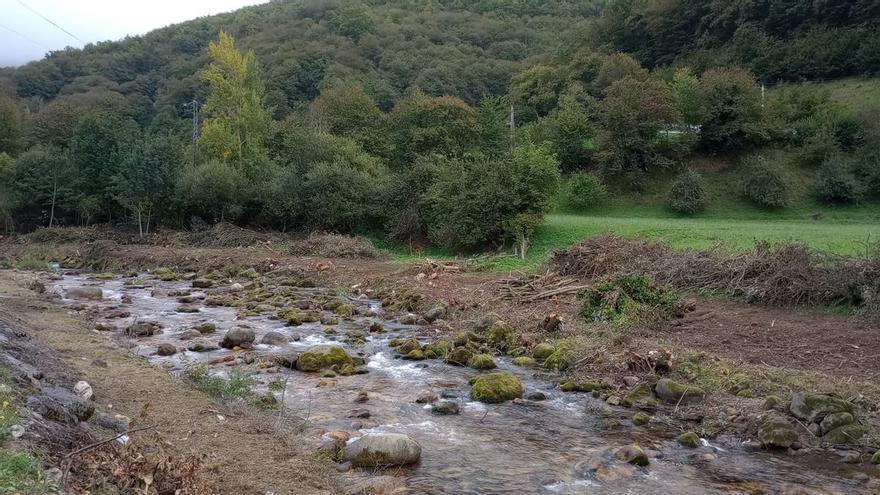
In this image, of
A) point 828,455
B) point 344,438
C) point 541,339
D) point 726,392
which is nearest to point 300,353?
point 344,438

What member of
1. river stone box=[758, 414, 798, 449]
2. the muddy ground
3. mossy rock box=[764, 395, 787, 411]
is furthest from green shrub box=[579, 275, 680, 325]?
river stone box=[758, 414, 798, 449]

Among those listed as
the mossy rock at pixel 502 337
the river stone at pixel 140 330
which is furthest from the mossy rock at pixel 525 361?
the river stone at pixel 140 330

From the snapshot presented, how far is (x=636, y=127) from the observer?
37.6 m

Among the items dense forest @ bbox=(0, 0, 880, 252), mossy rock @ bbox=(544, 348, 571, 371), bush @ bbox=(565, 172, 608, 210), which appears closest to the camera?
mossy rock @ bbox=(544, 348, 571, 371)

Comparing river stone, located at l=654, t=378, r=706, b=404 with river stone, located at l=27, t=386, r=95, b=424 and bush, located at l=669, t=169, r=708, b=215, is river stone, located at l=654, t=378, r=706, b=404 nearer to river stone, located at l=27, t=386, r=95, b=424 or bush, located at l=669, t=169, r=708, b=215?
river stone, located at l=27, t=386, r=95, b=424

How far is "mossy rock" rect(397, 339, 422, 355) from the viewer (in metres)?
13.4

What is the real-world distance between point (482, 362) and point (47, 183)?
41170 millimetres

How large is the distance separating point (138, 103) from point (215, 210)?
4938 centimetres

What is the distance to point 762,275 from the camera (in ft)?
48.5

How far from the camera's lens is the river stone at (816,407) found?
870cm

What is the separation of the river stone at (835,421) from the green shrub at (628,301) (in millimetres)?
5520

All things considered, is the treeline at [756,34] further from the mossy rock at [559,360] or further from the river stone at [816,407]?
the river stone at [816,407]

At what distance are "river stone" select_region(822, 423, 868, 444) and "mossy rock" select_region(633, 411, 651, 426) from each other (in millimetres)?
2340

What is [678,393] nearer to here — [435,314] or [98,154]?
[435,314]
